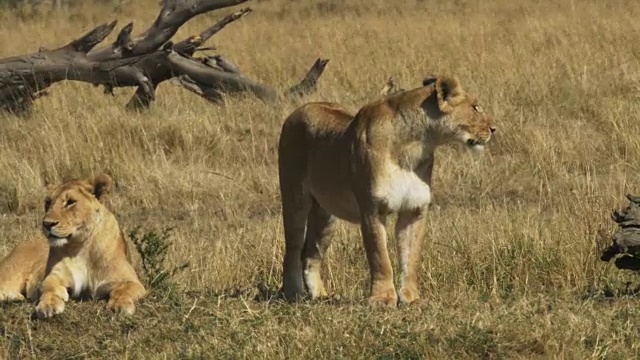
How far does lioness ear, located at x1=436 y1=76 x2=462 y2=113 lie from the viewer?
19.6 feet

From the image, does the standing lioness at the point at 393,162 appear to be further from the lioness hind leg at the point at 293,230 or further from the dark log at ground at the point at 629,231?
the dark log at ground at the point at 629,231

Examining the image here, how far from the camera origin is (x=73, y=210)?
20.0 feet

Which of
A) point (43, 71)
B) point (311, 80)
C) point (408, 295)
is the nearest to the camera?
point (408, 295)

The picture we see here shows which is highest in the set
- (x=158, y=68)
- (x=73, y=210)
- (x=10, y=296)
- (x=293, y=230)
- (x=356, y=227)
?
(x=73, y=210)

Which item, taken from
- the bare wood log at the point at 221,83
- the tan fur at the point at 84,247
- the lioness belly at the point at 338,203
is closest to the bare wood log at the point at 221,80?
the bare wood log at the point at 221,83

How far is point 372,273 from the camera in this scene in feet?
19.3

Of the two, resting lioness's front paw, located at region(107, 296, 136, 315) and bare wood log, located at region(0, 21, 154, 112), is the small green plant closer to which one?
resting lioness's front paw, located at region(107, 296, 136, 315)

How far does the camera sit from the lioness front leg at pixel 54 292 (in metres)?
5.66

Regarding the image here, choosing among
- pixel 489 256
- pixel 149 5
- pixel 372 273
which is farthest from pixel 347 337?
pixel 149 5

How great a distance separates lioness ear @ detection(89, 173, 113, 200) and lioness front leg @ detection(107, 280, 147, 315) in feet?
1.51

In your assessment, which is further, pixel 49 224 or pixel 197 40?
pixel 197 40

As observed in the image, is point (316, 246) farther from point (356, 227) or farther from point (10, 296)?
point (10, 296)

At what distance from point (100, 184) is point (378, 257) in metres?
1.38

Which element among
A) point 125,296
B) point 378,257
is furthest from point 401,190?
point 125,296
